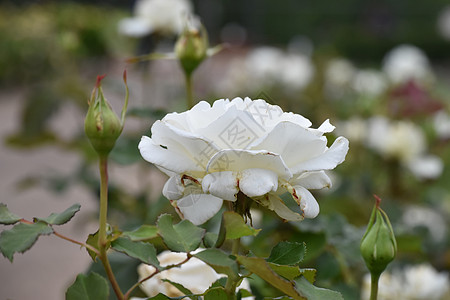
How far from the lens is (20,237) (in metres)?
0.28

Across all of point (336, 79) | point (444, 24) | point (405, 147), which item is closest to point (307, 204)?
point (405, 147)

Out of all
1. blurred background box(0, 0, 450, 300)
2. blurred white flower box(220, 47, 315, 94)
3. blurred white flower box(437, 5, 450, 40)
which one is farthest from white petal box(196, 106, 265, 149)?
blurred white flower box(437, 5, 450, 40)

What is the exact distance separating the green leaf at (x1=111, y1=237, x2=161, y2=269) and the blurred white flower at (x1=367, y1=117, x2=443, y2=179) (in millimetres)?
810

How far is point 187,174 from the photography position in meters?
0.29

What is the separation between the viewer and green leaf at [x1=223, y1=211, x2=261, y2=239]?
0.28m

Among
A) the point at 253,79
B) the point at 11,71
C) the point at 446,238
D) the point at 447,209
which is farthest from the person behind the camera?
the point at 11,71

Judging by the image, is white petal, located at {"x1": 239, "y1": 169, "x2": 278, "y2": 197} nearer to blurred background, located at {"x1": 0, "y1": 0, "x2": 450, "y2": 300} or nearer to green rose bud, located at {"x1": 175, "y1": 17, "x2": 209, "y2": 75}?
blurred background, located at {"x1": 0, "y1": 0, "x2": 450, "y2": 300}

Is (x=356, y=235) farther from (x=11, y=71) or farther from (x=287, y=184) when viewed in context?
(x=11, y=71)

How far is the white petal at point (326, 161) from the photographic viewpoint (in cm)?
27

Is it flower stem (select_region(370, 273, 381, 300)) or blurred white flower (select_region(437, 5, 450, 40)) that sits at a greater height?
flower stem (select_region(370, 273, 381, 300))

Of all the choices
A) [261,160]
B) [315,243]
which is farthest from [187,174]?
[315,243]

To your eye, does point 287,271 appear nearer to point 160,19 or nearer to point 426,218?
point 160,19

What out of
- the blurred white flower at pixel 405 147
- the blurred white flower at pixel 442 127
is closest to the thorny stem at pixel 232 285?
the blurred white flower at pixel 405 147

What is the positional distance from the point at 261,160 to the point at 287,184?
0.02 metres
